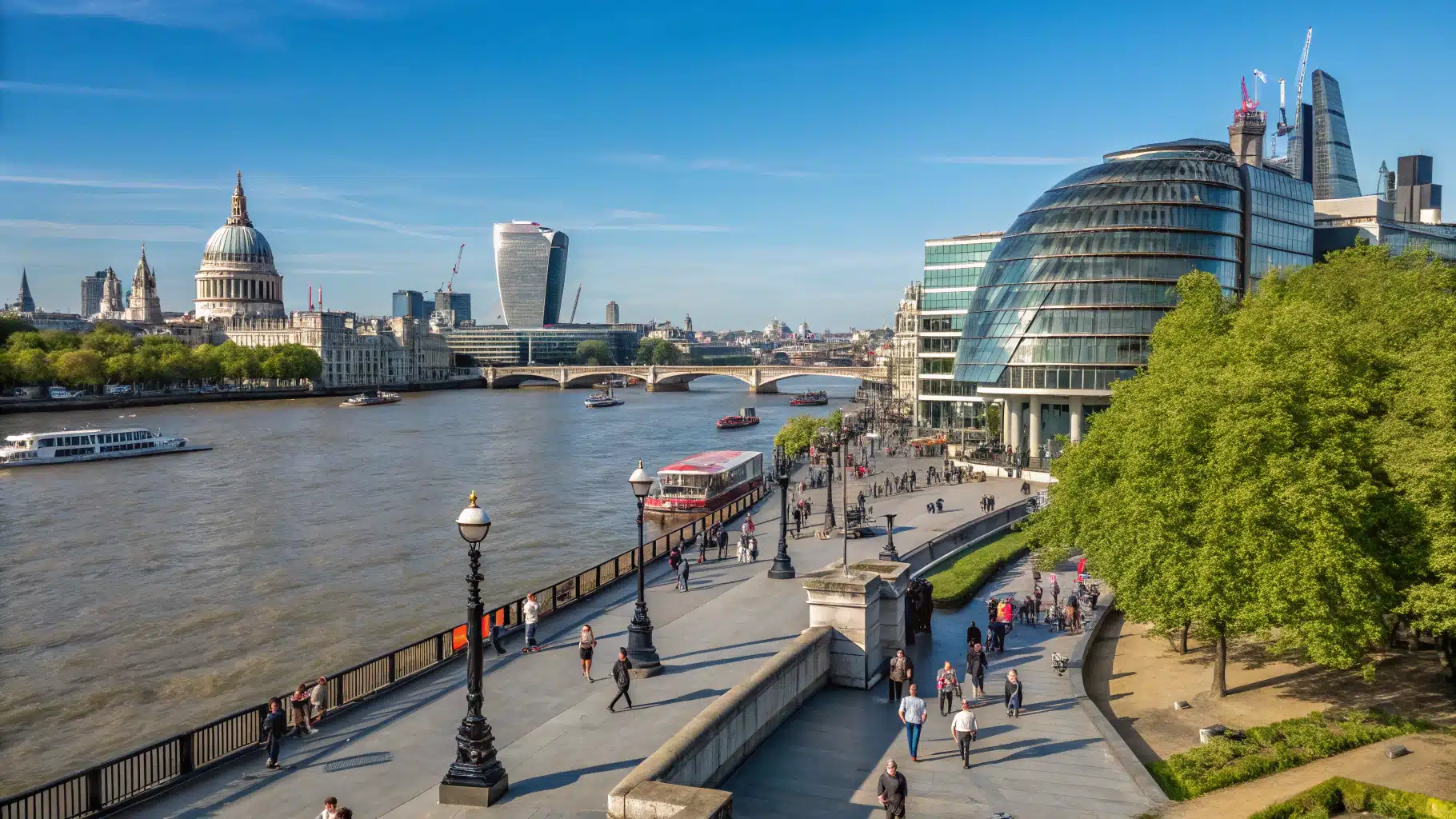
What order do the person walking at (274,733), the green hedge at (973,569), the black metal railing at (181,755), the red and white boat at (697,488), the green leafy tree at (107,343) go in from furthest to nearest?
the green leafy tree at (107,343), the red and white boat at (697,488), the green hedge at (973,569), the person walking at (274,733), the black metal railing at (181,755)

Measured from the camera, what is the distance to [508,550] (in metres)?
40.2

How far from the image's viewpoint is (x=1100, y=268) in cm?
6250

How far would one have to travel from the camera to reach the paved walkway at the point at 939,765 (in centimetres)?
1361

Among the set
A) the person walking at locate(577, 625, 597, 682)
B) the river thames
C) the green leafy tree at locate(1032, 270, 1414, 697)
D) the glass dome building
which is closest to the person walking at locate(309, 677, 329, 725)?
the person walking at locate(577, 625, 597, 682)

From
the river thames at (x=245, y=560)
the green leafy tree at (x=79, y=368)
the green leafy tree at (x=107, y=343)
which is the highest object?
the green leafy tree at (x=107, y=343)

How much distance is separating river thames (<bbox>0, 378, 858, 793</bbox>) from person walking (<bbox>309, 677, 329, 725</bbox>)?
19.9ft

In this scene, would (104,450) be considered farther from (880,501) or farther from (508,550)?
(880,501)

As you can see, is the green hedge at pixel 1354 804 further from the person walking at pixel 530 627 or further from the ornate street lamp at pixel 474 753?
the person walking at pixel 530 627

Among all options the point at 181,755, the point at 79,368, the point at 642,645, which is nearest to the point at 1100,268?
the point at 642,645

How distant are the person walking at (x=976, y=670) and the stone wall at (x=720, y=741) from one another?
280 cm

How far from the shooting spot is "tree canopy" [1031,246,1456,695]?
59.6 feet

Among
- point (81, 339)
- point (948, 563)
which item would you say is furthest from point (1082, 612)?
point (81, 339)

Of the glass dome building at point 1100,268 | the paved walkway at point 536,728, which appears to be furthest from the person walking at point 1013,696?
the glass dome building at point 1100,268

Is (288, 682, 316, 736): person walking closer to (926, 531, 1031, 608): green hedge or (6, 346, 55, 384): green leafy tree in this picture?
(926, 531, 1031, 608): green hedge
